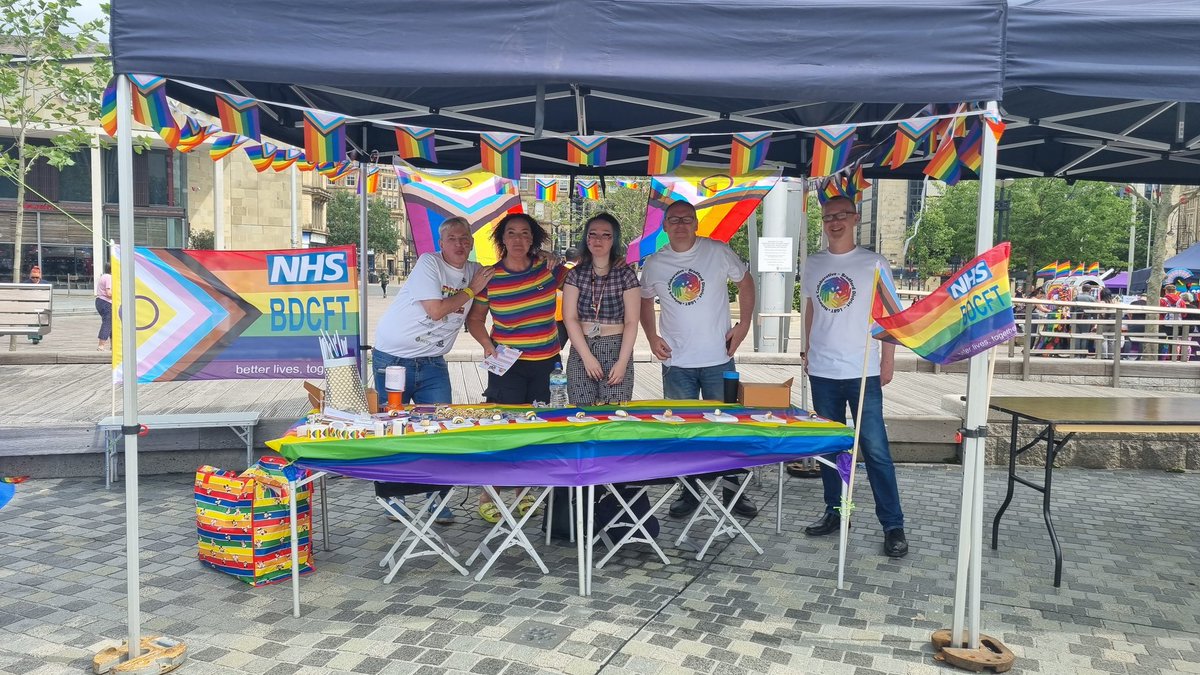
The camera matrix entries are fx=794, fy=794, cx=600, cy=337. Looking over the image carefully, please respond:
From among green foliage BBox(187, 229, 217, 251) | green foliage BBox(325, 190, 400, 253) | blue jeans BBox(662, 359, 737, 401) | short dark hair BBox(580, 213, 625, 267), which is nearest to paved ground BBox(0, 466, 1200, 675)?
blue jeans BBox(662, 359, 737, 401)

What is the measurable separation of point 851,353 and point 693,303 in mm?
883

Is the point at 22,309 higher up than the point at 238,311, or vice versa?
the point at 238,311

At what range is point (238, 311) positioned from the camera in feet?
12.9

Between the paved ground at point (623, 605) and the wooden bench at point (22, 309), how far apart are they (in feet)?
22.5

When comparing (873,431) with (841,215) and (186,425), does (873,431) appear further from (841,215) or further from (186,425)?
(186,425)

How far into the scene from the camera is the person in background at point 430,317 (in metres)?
4.47

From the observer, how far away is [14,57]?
11555 mm

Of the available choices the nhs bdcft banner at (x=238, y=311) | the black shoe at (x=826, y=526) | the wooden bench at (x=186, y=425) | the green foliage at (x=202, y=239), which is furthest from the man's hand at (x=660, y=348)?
the green foliage at (x=202, y=239)

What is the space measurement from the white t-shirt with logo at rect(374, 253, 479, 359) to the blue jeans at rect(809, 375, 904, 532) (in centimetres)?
204

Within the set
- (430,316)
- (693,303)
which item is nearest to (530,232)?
(430,316)

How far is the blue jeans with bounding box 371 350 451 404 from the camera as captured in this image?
4566mm

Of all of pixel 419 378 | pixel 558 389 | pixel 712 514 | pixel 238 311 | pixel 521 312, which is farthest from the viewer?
pixel 419 378

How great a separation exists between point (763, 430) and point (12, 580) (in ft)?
11.7

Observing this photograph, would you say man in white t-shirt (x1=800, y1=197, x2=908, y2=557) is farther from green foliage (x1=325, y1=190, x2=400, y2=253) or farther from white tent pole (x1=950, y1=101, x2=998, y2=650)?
green foliage (x1=325, y1=190, x2=400, y2=253)
